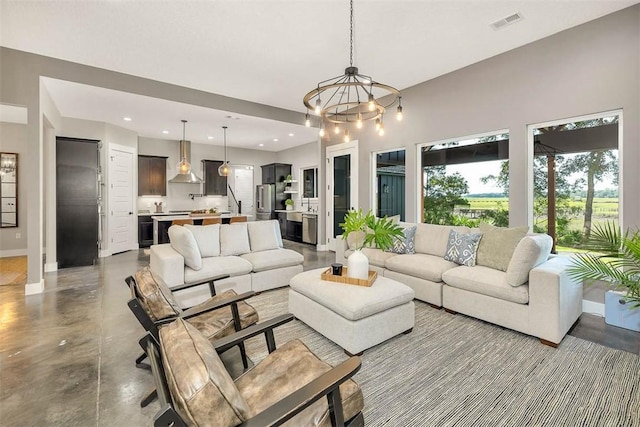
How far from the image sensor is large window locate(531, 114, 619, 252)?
3.38 m

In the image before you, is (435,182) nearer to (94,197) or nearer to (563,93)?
(563,93)

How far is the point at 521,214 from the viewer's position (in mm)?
3996

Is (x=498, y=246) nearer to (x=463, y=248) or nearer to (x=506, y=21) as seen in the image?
(x=463, y=248)

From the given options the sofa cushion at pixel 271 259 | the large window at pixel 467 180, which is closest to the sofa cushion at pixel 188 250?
the sofa cushion at pixel 271 259

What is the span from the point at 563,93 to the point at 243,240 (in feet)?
14.8

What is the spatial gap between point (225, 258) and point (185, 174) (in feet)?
14.0

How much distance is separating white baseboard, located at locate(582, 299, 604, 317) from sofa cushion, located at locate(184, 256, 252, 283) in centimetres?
399

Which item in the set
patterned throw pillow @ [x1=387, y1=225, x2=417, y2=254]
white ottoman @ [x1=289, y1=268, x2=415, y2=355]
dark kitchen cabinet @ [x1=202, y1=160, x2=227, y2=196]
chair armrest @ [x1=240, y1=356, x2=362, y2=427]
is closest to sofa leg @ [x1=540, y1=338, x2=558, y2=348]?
white ottoman @ [x1=289, y1=268, x2=415, y2=355]

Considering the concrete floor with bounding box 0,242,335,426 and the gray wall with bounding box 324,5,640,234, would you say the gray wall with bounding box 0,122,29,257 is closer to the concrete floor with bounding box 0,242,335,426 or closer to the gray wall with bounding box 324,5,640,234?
the concrete floor with bounding box 0,242,335,426

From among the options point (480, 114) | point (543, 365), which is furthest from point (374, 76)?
point (543, 365)

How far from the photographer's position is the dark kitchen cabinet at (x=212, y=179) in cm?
882

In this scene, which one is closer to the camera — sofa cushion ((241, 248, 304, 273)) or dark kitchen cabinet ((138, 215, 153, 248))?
sofa cushion ((241, 248, 304, 273))

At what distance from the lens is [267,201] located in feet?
30.9

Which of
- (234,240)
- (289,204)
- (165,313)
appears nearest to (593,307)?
(165,313)
